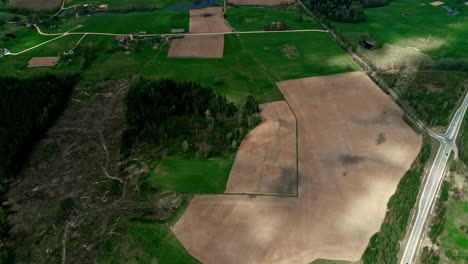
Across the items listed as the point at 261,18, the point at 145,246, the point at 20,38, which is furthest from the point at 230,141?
the point at 20,38

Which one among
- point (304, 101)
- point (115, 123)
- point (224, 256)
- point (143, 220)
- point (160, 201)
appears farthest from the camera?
point (304, 101)

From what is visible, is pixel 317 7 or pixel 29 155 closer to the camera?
pixel 29 155

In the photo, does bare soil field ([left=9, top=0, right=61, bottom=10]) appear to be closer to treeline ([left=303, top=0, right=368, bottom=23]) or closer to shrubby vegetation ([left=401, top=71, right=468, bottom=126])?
treeline ([left=303, top=0, right=368, bottom=23])

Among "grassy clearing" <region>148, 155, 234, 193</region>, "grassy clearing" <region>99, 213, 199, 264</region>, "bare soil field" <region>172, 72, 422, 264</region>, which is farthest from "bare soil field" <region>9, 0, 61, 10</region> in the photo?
"grassy clearing" <region>99, 213, 199, 264</region>

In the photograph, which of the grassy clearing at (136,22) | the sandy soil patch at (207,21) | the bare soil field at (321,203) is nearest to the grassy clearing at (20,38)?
the grassy clearing at (136,22)

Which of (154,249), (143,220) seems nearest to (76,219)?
(143,220)

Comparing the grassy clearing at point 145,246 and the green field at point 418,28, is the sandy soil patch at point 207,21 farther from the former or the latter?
the grassy clearing at point 145,246

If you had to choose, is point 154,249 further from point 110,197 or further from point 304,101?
point 304,101
